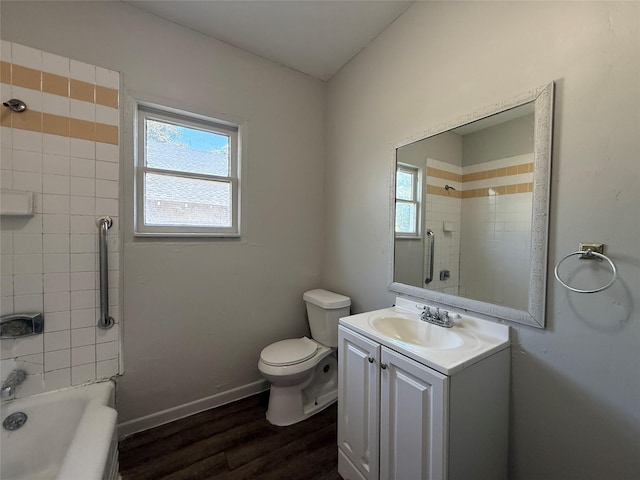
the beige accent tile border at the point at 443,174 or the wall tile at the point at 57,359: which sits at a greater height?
the beige accent tile border at the point at 443,174

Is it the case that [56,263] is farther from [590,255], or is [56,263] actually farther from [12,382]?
[590,255]

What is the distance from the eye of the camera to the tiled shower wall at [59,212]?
1.30m

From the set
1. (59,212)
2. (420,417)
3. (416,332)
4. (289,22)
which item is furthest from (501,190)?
(59,212)

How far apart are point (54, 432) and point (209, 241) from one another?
124 cm

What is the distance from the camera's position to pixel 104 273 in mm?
Answer: 1459

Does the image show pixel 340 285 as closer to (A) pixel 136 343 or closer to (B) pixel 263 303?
(B) pixel 263 303

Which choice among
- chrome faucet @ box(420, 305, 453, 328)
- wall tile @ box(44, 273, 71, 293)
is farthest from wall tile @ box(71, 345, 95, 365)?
chrome faucet @ box(420, 305, 453, 328)

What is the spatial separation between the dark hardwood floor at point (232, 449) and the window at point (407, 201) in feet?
4.57

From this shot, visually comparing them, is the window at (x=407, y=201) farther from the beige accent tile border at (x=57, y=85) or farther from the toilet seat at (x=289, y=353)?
the beige accent tile border at (x=57, y=85)

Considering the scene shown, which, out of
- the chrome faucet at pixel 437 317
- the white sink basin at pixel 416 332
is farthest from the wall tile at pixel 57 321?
the chrome faucet at pixel 437 317

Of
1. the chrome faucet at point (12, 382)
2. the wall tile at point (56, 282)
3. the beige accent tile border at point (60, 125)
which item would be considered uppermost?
the beige accent tile border at point (60, 125)

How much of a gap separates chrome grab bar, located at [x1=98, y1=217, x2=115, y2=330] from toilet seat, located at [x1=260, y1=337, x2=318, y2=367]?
967 millimetres

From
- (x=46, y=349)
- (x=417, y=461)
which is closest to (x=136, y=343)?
(x=46, y=349)

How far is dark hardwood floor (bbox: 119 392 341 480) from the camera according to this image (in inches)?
53.4
